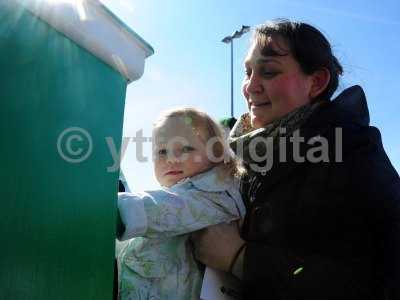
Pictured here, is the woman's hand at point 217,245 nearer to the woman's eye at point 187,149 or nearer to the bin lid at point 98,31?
the woman's eye at point 187,149

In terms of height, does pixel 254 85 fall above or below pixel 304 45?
below

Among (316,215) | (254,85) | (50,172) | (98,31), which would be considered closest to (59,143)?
(50,172)

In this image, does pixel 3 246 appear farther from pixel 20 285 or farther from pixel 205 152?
pixel 205 152

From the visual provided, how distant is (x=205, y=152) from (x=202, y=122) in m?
0.15

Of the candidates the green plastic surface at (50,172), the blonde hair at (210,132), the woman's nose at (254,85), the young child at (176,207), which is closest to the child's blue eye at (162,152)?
the young child at (176,207)

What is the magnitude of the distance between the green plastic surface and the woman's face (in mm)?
1091

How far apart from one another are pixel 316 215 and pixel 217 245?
37 cm

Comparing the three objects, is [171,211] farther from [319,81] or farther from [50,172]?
[319,81]

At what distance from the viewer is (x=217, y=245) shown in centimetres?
165

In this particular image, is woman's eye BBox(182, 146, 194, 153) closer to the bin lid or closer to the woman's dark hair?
the woman's dark hair

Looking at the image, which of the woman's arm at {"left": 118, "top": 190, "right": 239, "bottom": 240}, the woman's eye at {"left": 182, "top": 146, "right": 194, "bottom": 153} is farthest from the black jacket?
the woman's eye at {"left": 182, "top": 146, "right": 194, "bottom": 153}

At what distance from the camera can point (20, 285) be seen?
2.64ft

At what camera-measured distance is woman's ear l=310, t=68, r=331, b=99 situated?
2.19 metres

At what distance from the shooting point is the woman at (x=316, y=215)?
60.9 inches
